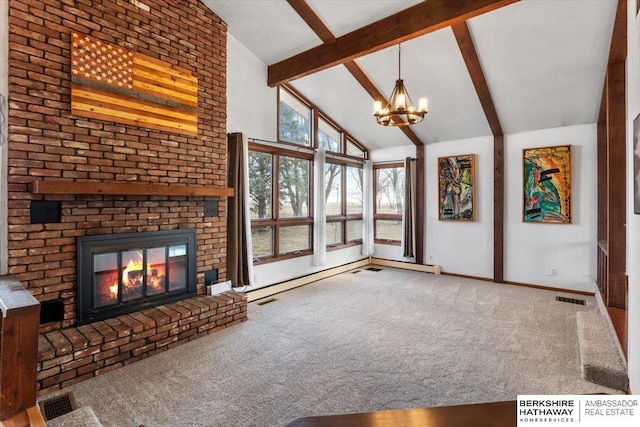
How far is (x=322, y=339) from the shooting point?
3.45 metres

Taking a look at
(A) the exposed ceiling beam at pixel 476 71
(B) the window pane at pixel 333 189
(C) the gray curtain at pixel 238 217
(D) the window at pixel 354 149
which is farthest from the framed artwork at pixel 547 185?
(C) the gray curtain at pixel 238 217

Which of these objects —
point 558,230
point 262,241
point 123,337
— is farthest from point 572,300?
point 123,337

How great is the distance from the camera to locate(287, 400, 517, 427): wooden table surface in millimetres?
880

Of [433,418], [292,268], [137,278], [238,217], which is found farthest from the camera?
[292,268]

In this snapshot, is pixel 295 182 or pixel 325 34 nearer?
pixel 325 34

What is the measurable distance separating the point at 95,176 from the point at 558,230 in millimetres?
6350

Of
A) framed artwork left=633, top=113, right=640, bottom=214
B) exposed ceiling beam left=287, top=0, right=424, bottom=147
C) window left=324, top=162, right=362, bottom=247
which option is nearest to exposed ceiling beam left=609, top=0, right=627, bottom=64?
framed artwork left=633, top=113, right=640, bottom=214

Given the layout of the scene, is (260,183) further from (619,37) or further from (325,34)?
(619,37)

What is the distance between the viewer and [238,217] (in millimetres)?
4387

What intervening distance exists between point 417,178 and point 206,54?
4536mm

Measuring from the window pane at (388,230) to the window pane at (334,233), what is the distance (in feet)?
3.54

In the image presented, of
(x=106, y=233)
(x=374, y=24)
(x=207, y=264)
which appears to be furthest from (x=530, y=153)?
(x=106, y=233)

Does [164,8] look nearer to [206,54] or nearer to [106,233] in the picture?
[206,54]

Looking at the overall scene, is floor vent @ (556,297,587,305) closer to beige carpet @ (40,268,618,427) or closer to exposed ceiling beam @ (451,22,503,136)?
beige carpet @ (40,268,618,427)
